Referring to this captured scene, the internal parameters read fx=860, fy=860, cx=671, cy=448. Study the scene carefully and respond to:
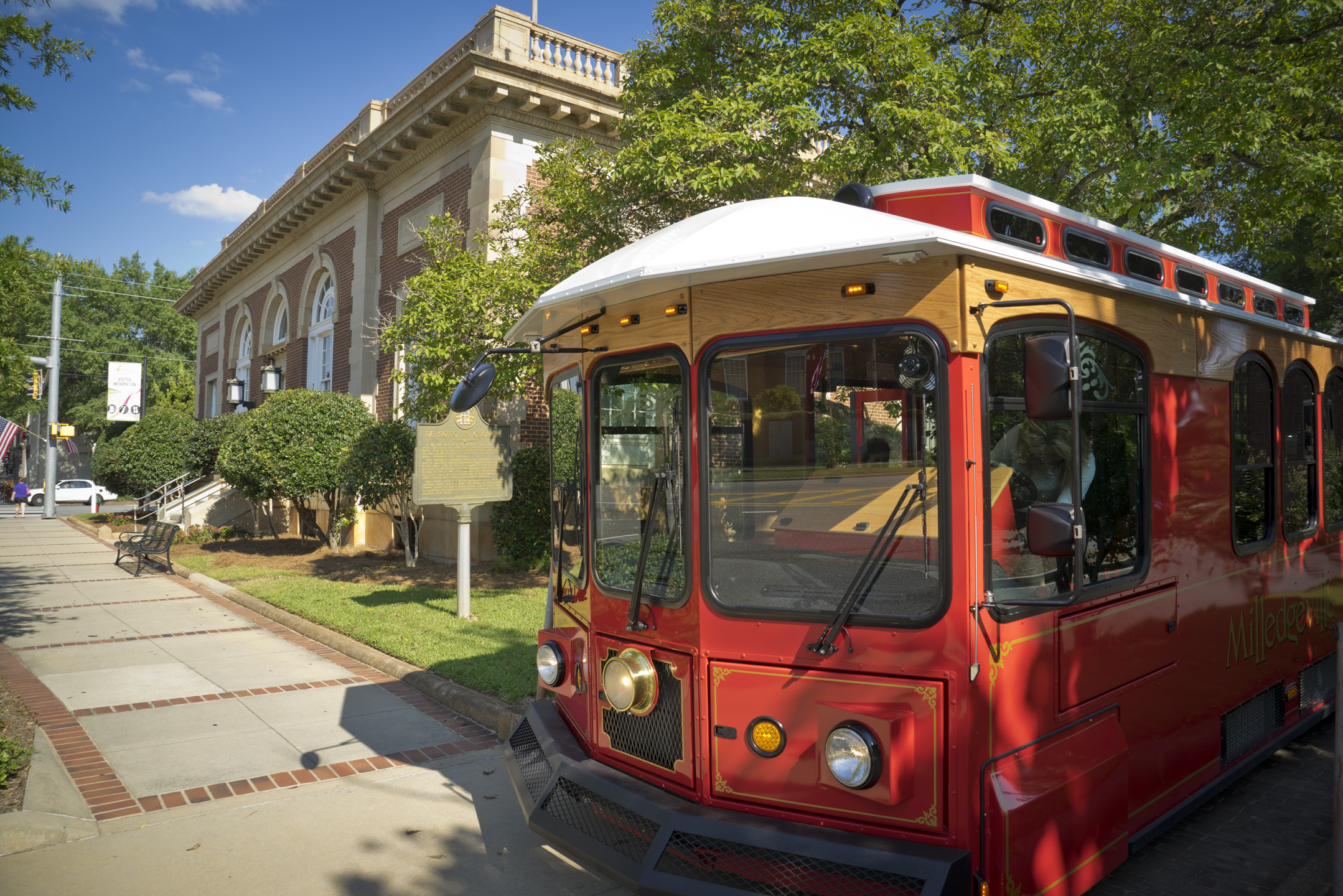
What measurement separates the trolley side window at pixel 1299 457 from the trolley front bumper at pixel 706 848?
3.54 metres

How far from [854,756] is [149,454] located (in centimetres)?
2656

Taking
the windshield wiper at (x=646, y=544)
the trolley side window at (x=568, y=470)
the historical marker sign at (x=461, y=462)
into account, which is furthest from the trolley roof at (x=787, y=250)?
the historical marker sign at (x=461, y=462)

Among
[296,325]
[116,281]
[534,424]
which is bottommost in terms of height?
[534,424]

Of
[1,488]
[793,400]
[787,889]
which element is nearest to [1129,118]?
[793,400]

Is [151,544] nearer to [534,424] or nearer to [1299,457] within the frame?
[534,424]

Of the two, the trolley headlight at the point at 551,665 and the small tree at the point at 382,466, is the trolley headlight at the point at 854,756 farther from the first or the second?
the small tree at the point at 382,466

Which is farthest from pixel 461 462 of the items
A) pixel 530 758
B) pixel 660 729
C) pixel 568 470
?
pixel 660 729

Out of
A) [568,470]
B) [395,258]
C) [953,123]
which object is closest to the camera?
[568,470]

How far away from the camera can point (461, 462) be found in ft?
32.7

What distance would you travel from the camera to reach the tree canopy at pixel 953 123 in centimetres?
788

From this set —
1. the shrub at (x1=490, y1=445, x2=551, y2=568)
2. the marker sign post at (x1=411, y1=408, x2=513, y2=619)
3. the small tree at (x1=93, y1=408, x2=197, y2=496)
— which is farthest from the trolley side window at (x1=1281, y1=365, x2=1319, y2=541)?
the small tree at (x1=93, y1=408, x2=197, y2=496)

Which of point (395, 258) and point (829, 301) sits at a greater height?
point (395, 258)

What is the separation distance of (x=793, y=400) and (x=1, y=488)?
5752cm

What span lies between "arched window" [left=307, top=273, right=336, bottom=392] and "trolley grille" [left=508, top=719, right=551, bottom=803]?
1940 centimetres
